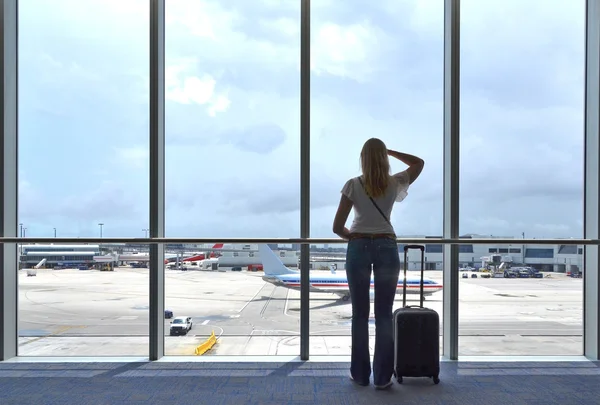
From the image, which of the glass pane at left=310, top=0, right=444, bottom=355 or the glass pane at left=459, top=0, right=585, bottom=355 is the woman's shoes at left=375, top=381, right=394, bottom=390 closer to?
the glass pane at left=310, top=0, right=444, bottom=355

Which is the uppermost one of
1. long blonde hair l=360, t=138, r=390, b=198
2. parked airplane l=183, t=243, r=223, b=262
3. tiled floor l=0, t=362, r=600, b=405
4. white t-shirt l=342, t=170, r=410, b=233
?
long blonde hair l=360, t=138, r=390, b=198

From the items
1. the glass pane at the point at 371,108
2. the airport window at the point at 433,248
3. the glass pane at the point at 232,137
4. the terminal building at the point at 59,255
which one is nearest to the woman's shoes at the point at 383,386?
the glass pane at the point at 371,108

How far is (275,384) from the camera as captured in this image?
187 cm

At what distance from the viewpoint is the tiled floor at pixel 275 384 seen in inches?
Answer: 65.5

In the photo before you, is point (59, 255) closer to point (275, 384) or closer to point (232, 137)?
point (232, 137)

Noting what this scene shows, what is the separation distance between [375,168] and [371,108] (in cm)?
102

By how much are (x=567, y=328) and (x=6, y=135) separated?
12.3 feet

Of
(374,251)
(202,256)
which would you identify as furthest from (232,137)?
(374,251)

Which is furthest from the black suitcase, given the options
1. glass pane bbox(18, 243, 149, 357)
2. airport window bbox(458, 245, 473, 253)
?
glass pane bbox(18, 243, 149, 357)

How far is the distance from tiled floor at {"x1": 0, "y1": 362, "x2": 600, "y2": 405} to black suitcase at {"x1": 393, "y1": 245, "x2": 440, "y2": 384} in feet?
A: 0.25

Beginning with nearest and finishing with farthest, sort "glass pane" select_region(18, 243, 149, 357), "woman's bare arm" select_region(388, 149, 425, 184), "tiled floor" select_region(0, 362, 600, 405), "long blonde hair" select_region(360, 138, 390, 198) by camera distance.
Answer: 1. "tiled floor" select_region(0, 362, 600, 405)
2. "long blonde hair" select_region(360, 138, 390, 198)
3. "woman's bare arm" select_region(388, 149, 425, 184)
4. "glass pane" select_region(18, 243, 149, 357)

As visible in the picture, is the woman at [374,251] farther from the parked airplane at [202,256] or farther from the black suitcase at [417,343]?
the parked airplane at [202,256]

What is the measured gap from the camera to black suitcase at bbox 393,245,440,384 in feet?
6.09

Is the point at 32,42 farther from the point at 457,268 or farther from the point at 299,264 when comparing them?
the point at 457,268
